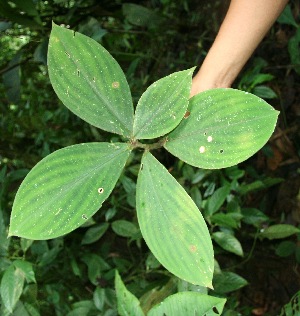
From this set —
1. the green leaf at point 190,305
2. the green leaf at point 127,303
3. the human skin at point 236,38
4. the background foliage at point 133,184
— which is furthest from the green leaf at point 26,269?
the human skin at point 236,38

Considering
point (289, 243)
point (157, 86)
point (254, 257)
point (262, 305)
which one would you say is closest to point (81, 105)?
Answer: point (157, 86)

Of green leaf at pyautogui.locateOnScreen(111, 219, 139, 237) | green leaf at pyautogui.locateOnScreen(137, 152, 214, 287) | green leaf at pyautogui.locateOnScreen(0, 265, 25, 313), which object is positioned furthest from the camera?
green leaf at pyautogui.locateOnScreen(111, 219, 139, 237)

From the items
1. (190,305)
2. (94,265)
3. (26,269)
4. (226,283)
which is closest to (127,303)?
(190,305)

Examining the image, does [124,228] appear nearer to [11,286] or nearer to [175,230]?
[11,286]

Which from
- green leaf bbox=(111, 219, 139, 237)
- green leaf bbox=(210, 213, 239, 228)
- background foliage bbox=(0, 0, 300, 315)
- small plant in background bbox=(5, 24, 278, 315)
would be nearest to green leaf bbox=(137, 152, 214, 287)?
small plant in background bbox=(5, 24, 278, 315)

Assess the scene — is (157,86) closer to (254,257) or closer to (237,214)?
(237,214)

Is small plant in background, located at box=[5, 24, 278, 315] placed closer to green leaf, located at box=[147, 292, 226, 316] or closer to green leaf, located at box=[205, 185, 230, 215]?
green leaf, located at box=[147, 292, 226, 316]
